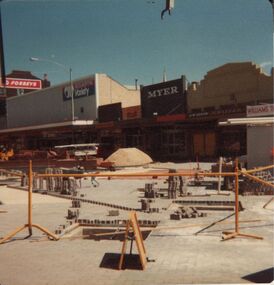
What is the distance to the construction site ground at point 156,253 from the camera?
271 inches

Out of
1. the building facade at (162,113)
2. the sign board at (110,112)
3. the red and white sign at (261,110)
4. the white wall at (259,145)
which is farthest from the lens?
the sign board at (110,112)

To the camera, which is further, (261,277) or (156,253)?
(156,253)

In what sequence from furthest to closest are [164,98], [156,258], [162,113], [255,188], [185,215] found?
[162,113], [164,98], [255,188], [185,215], [156,258]

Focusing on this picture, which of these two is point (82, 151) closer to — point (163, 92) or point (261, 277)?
point (163, 92)

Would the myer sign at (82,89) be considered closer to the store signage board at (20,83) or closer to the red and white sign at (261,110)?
the store signage board at (20,83)

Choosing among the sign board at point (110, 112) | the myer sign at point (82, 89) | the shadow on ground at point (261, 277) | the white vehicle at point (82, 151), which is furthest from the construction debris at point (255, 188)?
the myer sign at point (82, 89)

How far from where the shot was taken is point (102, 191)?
18.6 metres

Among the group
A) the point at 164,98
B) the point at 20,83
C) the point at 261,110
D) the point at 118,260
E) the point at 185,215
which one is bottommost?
the point at 118,260

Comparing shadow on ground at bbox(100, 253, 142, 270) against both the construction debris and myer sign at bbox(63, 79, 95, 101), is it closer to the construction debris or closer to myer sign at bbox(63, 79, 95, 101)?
the construction debris

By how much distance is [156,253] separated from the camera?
821 cm

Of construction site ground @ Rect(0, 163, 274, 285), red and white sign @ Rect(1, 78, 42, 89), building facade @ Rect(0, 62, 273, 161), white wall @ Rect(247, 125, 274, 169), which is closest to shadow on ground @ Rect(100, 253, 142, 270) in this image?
construction site ground @ Rect(0, 163, 274, 285)

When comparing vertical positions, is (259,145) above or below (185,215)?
above

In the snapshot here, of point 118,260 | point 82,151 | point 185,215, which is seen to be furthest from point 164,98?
point 118,260

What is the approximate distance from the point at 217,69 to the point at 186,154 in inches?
347
